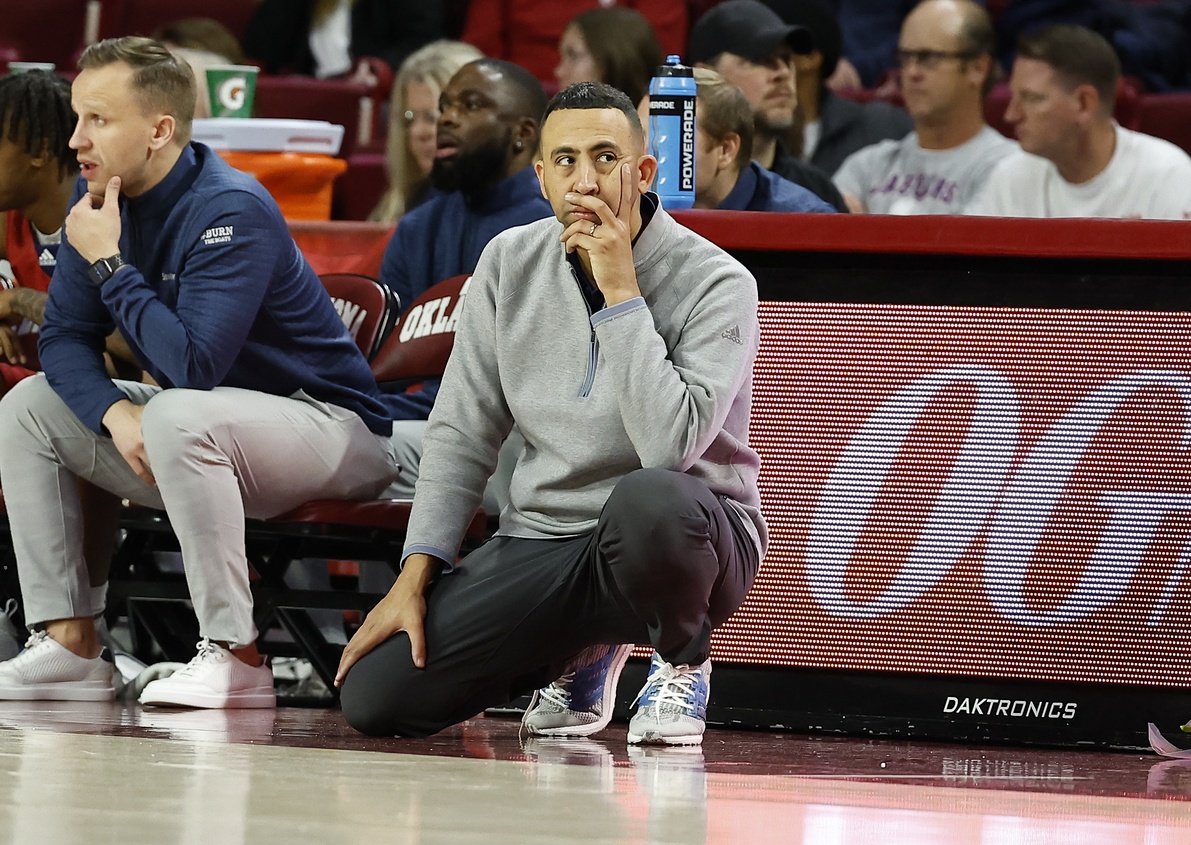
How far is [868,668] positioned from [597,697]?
48cm

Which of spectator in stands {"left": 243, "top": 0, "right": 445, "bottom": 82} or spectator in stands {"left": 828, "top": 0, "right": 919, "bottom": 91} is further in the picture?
spectator in stands {"left": 243, "top": 0, "right": 445, "bottom": 82}

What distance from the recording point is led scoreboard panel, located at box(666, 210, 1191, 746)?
2934mm

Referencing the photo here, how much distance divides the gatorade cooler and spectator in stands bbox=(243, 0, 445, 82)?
1669mm

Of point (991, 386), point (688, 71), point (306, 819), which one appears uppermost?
point (688, 71)

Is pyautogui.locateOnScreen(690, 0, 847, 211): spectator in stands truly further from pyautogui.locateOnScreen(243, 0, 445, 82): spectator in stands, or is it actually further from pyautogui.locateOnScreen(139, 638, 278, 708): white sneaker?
pyautogui.locateOnScreen(139, 638, 278, 708): white sneaker

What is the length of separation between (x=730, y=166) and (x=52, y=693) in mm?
1938

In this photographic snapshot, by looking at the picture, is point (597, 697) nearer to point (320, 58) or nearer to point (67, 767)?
point (67, 767)

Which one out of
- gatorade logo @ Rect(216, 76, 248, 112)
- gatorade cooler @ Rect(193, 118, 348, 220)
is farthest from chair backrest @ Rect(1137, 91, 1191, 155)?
gatorade logo @ Rect(216, 76, 248, 112)

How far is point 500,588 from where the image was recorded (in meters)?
2.66

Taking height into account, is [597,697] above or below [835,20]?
below

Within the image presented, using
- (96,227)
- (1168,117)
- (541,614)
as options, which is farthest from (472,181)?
(1168,117)

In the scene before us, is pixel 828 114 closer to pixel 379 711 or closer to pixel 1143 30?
pixel 1143 30

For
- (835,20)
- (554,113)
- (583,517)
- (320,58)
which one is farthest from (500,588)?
(320,58)

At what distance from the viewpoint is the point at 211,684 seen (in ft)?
10.2
